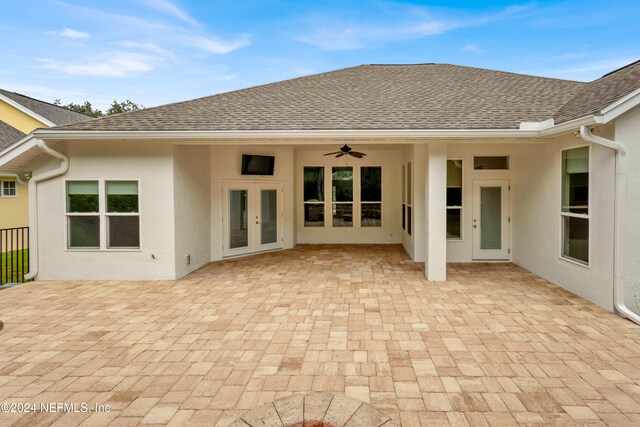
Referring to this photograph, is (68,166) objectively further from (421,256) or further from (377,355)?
(421,256)

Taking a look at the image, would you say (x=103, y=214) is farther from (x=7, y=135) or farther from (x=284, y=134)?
(x=7, y=135)

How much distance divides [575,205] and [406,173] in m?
5.26

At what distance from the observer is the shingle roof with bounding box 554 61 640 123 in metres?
6.15

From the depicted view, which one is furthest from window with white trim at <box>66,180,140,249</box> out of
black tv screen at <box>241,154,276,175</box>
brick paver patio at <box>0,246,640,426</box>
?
black tv screen at <box>241,154,276,175</box>

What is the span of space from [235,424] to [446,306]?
4.14 meters

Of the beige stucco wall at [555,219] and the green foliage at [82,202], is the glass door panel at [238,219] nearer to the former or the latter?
the green foliage at [82,202]

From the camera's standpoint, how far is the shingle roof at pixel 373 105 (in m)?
7.75

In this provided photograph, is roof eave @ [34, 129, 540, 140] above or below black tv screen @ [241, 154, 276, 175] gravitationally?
above

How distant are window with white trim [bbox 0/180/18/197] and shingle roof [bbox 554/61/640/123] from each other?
16.2 m

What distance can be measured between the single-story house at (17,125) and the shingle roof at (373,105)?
676 centimetres

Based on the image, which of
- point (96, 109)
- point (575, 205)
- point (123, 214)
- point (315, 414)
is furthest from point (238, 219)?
point (96, 109)

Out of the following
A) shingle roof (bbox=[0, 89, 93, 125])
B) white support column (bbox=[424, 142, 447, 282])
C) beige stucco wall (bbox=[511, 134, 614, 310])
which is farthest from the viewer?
shingle roof (bbox=[0, 89, 93, 125])

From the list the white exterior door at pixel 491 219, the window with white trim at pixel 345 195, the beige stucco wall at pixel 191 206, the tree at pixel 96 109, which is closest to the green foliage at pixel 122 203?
the beige stucco wall at pixel 191 206

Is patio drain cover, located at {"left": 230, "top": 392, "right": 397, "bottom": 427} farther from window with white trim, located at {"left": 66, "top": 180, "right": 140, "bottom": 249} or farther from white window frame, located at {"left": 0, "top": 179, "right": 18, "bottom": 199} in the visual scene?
white window frame, located at {"left": 0, "top": 179, "right": 18, "bottom": 199}
